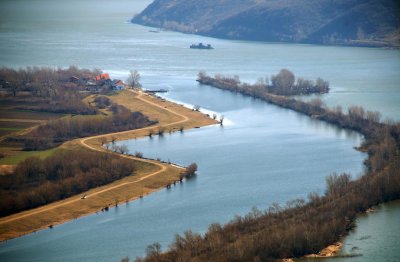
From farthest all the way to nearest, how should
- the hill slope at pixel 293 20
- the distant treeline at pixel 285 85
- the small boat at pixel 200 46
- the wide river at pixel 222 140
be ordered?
the hill slope at pixel 293 20 < the small boat at pixel 200 46 < the distant treeline at pixel 285 85 < the wide river at pixel 222 140

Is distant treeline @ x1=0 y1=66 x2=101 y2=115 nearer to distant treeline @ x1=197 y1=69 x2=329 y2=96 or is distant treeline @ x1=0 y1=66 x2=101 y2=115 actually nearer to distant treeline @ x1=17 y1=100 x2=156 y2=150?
distant treeline @ x1=17 y1=100 x2=156 y2=150

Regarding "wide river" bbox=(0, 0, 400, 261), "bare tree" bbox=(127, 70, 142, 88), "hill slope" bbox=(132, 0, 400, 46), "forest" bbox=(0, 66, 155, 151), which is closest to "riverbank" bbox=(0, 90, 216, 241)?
"wide river" bbox=(0, 0, 400, 261)

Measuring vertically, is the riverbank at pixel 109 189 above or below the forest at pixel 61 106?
below

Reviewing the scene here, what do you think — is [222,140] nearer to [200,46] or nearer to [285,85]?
[285,85]

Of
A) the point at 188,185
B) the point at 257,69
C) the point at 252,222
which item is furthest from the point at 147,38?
the point at 252,222

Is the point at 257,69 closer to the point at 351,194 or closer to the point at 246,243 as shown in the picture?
the point at 351,194

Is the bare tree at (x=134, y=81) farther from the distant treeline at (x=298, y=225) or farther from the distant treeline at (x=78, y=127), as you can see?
the distant treeline at (x=298, y=225)

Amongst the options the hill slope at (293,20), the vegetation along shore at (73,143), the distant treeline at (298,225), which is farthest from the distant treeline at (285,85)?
the hill slope at (293,20)

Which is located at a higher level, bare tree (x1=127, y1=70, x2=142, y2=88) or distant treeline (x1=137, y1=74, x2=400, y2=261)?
bare tree (x1=127, y1=70, x2=142, y2=88)
